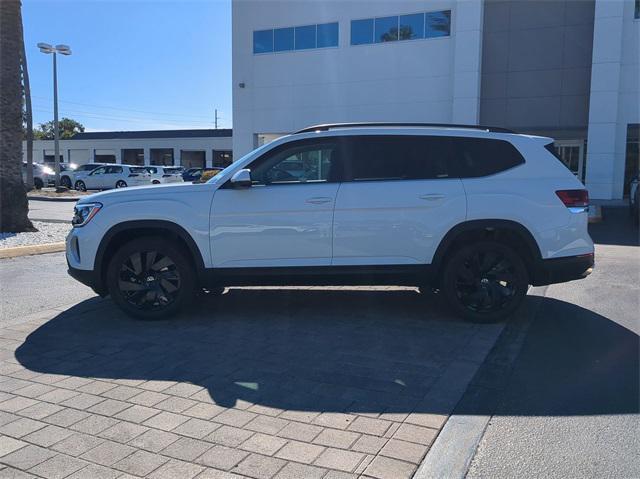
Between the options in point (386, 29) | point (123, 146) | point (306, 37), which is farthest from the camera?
point (123, 146)

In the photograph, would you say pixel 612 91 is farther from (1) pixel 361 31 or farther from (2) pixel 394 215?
(2) pixel 394 215

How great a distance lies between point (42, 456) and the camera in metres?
3.10

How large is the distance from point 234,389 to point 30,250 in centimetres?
739

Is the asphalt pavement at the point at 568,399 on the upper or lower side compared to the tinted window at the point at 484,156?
lower

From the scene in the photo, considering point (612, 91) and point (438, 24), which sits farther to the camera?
point (438, 24)

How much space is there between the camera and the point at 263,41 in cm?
3117

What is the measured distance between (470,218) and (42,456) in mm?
4116

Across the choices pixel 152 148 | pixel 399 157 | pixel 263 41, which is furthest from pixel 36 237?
pixel 152 148

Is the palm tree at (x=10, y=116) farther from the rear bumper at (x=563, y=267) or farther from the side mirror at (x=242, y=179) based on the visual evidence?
the rear bumper at (x=563, y=267)

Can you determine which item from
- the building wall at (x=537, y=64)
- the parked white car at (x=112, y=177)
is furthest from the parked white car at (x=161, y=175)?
the building wall at (x=537, y=64)

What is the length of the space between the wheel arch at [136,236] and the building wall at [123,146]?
5262 centimetres

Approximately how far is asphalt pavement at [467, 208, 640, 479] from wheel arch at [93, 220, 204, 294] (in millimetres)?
3045

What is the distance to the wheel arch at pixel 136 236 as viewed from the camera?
220 inches

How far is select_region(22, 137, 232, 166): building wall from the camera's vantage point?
5738 cm
